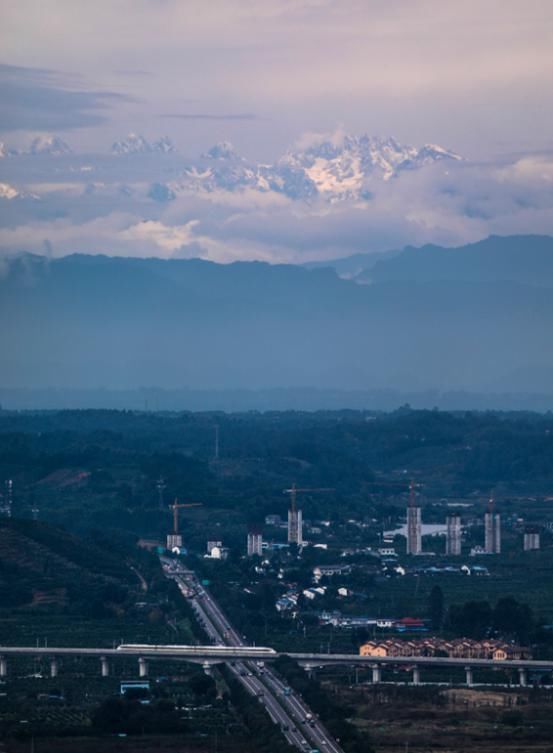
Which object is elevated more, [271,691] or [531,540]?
[531,540]

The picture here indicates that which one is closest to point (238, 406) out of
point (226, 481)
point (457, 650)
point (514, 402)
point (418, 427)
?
point (514, 402)

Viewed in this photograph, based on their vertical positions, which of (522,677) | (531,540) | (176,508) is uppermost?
(176,508)

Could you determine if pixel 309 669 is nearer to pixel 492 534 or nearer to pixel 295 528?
pixel 492 534

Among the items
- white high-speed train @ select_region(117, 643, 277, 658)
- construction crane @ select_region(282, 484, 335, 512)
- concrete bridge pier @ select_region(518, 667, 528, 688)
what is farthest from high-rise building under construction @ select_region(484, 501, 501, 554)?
concrete bridge pier @ select_region(518, 667, 528, 688)

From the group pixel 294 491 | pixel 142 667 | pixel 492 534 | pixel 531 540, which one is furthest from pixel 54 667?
pixel 294 491

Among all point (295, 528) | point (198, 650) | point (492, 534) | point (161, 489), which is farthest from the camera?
point (161, 489)

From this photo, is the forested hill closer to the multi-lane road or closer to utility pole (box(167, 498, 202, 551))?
the multi-lane road
